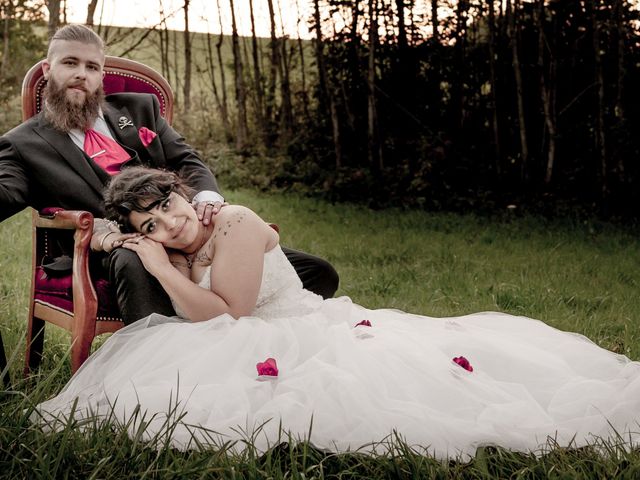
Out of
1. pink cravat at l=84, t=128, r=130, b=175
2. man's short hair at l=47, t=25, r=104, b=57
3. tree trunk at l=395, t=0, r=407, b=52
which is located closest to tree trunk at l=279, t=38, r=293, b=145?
tree trunk at l=395, t=0, r=407, b=52

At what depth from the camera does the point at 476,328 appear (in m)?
3.01

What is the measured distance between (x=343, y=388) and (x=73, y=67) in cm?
213

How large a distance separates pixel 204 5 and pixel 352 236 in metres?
7.90

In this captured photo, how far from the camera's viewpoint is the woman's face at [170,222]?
2678 mm

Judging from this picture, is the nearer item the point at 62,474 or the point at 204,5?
the point at 62,474

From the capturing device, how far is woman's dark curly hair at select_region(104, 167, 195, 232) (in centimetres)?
264

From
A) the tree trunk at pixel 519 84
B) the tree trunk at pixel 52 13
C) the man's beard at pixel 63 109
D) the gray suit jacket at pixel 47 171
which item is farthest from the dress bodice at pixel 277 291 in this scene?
the tree trunk at pixel 52 13

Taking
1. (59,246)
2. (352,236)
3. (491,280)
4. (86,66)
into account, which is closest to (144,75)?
(86,66)

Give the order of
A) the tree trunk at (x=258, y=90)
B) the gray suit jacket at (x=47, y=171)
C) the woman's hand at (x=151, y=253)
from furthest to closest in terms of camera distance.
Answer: the tree trunk at (x=258, y=90) → the gray suit jacket at (x=47, y=171) → the woman's hand at (x=151, y=253)

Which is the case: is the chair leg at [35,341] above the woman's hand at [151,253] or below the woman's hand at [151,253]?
below

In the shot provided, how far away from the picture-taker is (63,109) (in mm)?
3322

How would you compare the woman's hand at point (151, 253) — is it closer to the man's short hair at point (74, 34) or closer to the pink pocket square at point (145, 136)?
the pink pocket square at point (145, 136)

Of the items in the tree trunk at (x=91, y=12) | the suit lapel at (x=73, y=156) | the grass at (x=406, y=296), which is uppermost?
the tree trunk at (x=91, y=12)

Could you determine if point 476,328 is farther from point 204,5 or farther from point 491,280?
point 204,5
